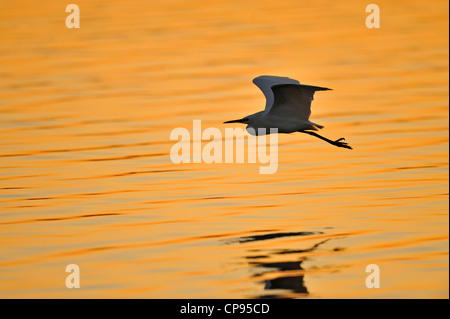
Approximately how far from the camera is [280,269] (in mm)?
12172

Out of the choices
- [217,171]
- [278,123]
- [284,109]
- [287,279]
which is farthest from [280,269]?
[217,171]

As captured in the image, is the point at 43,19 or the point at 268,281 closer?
the point at 268,281

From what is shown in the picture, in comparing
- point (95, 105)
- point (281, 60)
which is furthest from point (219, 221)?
point (281, 60)

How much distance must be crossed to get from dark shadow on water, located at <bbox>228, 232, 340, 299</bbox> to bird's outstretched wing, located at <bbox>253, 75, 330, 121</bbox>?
6.52 feet

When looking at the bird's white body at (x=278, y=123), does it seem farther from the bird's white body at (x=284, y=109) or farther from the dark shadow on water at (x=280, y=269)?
the dark shadow on water at (x=280, y=269)

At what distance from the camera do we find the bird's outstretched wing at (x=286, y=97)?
565 inches

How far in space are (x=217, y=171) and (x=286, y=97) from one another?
8.66 ft

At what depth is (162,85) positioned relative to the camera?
24359 millimetres

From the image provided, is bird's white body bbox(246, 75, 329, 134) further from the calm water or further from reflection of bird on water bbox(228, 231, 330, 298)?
reflection of bird on water bbox(228, 231, 330, 298)

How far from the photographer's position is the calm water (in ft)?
40.5

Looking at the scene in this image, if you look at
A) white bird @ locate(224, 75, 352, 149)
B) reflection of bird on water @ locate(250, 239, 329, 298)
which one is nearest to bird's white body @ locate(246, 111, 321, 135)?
white bird @ locate(224, 75, 352, 149)

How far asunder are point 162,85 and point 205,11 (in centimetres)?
1208

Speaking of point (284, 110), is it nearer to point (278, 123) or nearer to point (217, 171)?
point (278, 123)
